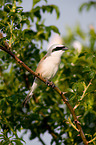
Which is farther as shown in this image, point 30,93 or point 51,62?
point 51,62

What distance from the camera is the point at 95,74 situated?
8.59ft

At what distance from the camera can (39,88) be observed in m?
3.33

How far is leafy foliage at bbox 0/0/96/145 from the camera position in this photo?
273 centimetres

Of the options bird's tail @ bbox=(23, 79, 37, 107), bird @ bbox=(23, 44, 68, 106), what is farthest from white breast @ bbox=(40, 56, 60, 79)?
bird's tail @ bbox=(23, 79, 37, 107)

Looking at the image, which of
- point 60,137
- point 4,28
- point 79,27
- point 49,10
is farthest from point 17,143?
point 79,27

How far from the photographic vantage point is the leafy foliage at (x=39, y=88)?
108 inches

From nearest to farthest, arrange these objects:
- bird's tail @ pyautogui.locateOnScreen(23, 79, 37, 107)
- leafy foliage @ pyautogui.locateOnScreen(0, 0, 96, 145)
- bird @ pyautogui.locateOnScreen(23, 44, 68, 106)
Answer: leafy foliage @ pyautogui.locateOnScreen(0, 0, 96, 145)
bird's tail @ pyautogui.locateOnScreen(23, 79, 37, 107)
bird @ pyautogui.locateOnScreen(23, 44, 68, 106)

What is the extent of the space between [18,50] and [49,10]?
68 cm

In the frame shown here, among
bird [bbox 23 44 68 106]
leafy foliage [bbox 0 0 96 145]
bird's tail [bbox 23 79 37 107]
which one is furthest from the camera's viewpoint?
bird [bbox 23 44 68 106]

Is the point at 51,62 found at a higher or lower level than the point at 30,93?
higher

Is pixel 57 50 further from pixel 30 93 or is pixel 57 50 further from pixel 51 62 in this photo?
pixel 30 93

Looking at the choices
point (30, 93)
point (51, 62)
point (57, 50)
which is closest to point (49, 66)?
point (51, 62)

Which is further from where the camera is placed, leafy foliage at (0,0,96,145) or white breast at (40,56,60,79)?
white breast at (40,56,60,79)

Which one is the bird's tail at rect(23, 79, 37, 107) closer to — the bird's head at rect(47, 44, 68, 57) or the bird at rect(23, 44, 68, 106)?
the bird at rect(23, 44, 68, 106)
